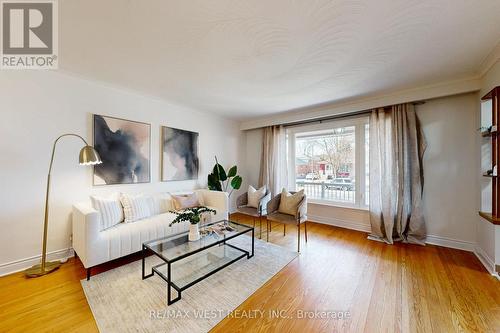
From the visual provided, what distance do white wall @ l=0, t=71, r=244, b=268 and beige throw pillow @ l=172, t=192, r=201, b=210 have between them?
0.73m

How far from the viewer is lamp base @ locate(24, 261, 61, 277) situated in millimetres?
2027

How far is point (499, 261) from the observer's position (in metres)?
2.02

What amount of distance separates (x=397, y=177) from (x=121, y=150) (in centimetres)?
441

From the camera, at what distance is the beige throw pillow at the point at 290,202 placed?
3072 millimetres

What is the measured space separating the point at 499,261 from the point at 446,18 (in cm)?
256

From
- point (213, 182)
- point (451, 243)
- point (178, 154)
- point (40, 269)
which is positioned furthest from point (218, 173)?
point (451, 243)

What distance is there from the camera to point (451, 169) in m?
2.74

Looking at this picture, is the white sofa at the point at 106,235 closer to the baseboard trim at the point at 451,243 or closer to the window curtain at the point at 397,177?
the window curtain at the point at 397,177

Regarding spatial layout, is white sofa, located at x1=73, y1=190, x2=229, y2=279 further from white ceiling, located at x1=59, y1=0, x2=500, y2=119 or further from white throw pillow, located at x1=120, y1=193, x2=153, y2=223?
white ceiling, located at x1=59, y1=0, x2=500, y2=119

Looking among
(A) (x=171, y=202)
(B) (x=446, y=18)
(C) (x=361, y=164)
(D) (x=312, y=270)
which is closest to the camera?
(B) (x=446, y=18)

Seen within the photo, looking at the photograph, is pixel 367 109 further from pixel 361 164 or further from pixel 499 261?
pixel 499 261

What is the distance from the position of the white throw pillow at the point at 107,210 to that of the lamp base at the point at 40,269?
662 mm

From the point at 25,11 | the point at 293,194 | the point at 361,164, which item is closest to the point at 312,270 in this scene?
the point at 293,194

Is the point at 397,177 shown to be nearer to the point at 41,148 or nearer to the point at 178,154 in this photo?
the point at 178,154
